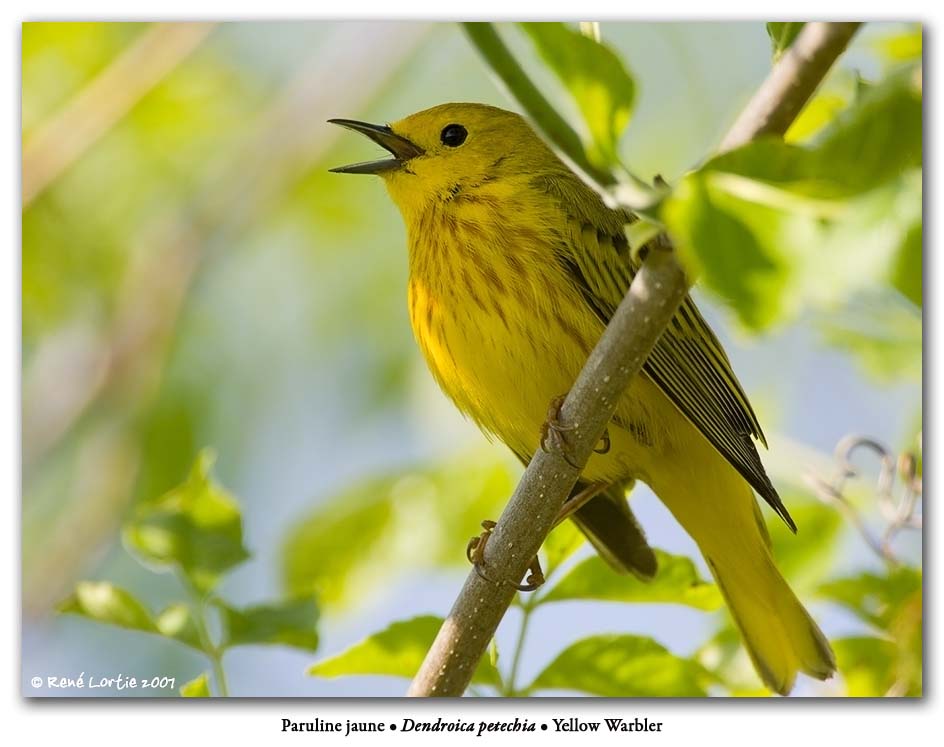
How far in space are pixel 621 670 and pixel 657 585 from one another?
0.61ft

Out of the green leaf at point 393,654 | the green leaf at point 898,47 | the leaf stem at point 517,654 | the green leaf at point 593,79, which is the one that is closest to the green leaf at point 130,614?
the green leaf at point 393,654

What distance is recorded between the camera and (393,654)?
1990 millimetres

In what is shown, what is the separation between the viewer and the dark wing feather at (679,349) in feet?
6.75

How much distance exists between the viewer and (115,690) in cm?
244

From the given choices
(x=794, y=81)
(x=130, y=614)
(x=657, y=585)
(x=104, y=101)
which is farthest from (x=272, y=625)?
(x=104, y=101)

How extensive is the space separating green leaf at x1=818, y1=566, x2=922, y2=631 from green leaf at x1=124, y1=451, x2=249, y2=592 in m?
1.02

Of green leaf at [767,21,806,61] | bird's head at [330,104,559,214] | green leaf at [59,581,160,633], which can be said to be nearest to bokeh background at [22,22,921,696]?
bird's head at [330,104,559,214]

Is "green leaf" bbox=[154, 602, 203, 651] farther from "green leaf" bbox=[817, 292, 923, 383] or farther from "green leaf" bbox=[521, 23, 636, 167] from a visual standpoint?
"green leaf" bbox=[817, 292, 923, 383]

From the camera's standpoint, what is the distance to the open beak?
8.32ft

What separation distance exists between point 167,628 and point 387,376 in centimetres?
155

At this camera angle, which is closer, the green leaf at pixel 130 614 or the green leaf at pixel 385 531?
the green leaf at pixel 130 614

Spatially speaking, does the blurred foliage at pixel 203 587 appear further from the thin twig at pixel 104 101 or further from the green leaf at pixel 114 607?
the thin twig at pixel 104 101

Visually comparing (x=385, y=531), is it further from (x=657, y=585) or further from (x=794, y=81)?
(x=794, y=81)
